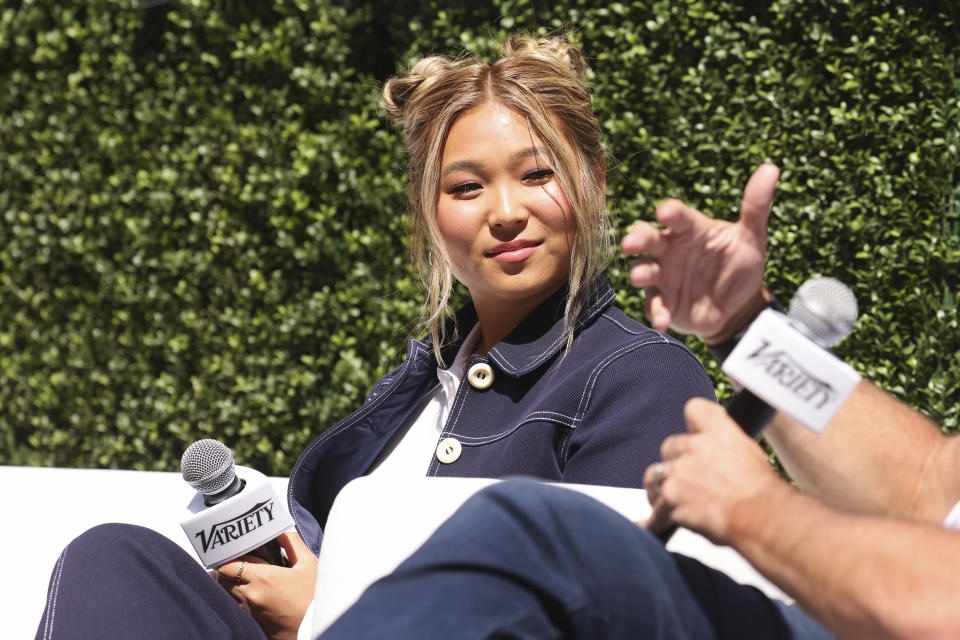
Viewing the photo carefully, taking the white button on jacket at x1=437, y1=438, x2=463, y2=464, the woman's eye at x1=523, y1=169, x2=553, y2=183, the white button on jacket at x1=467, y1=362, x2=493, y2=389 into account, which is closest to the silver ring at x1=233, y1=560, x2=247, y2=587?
the white button on jacket at x1=437, y1=438, x2=463, y2=464

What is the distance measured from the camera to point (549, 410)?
1.77 meters

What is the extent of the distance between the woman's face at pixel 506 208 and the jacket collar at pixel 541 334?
0.05 metres

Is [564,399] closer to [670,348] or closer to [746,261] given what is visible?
[670,348]

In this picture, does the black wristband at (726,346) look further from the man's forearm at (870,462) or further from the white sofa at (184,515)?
the white sofa at (184,515)

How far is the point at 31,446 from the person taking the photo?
4754mm

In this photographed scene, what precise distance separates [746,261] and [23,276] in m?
4.25

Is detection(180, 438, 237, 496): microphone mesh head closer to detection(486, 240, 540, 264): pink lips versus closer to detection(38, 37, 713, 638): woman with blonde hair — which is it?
detection(38, 37, 713, 638): woman with blonde hair

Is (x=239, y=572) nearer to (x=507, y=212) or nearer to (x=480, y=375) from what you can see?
(x=480, y=375)

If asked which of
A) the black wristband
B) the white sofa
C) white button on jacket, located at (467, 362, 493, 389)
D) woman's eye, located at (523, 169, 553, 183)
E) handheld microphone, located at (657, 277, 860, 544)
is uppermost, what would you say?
woman's eye, located at (523, 169, 553, 183)

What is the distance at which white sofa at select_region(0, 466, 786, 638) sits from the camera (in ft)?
4.90

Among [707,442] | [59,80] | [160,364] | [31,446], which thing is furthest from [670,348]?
[31,446]

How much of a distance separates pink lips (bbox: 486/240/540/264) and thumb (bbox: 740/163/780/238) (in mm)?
726

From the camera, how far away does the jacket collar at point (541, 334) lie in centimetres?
193

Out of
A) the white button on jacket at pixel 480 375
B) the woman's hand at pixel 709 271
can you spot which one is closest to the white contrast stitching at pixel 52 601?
the white button on jacket at pixel 480 375
